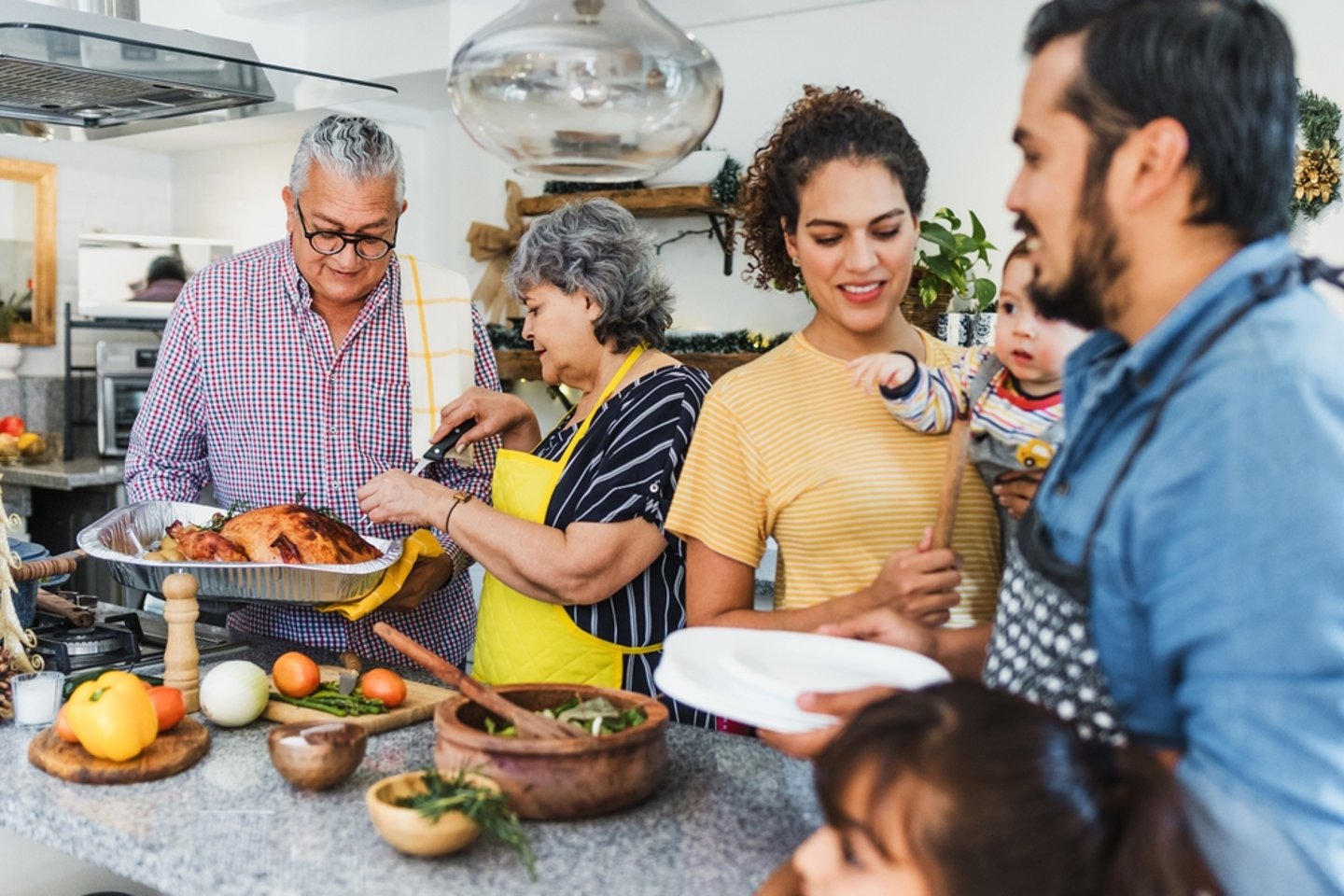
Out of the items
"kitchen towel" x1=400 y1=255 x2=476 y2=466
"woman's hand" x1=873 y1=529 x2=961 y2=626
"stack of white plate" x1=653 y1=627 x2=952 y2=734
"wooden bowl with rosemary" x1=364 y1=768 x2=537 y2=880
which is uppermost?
"kitchen towel" x1=400 y1=255 x2=476 y2=466

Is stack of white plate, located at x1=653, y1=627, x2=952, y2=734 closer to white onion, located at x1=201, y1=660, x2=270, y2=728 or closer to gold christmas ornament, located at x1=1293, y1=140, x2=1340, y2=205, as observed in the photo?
white onion, located at x1=201, y1=660, x2=270, y2=728

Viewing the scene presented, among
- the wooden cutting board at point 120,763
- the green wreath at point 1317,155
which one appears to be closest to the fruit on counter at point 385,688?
the wooden cutting board at point 120,763

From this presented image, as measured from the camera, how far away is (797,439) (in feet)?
5.93

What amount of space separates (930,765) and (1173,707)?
9.2 inches

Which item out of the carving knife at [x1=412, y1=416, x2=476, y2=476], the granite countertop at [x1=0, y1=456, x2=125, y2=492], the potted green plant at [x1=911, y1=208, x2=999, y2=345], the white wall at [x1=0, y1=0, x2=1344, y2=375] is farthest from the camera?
the granite countertop at [x1=0, y1=456, x2=125, y2=492]

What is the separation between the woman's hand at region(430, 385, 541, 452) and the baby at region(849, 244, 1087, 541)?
3.12 feet

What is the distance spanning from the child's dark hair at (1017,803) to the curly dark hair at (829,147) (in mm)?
977

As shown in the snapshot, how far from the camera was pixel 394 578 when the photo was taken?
237 centimetres

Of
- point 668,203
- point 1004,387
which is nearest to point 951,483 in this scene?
point 1004,387

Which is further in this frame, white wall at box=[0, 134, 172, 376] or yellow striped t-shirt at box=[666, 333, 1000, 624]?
white wall at box=[0, 134, 172, 376]

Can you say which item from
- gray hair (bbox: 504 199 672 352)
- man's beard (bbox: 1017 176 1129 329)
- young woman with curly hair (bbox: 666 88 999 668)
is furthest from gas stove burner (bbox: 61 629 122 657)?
man's beard (bbox: 1017 176 1129 329)

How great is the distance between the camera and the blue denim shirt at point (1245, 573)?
0.92 meters

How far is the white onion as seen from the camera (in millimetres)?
1868

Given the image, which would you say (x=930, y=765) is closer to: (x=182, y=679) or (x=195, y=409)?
(x=182, y=679)
